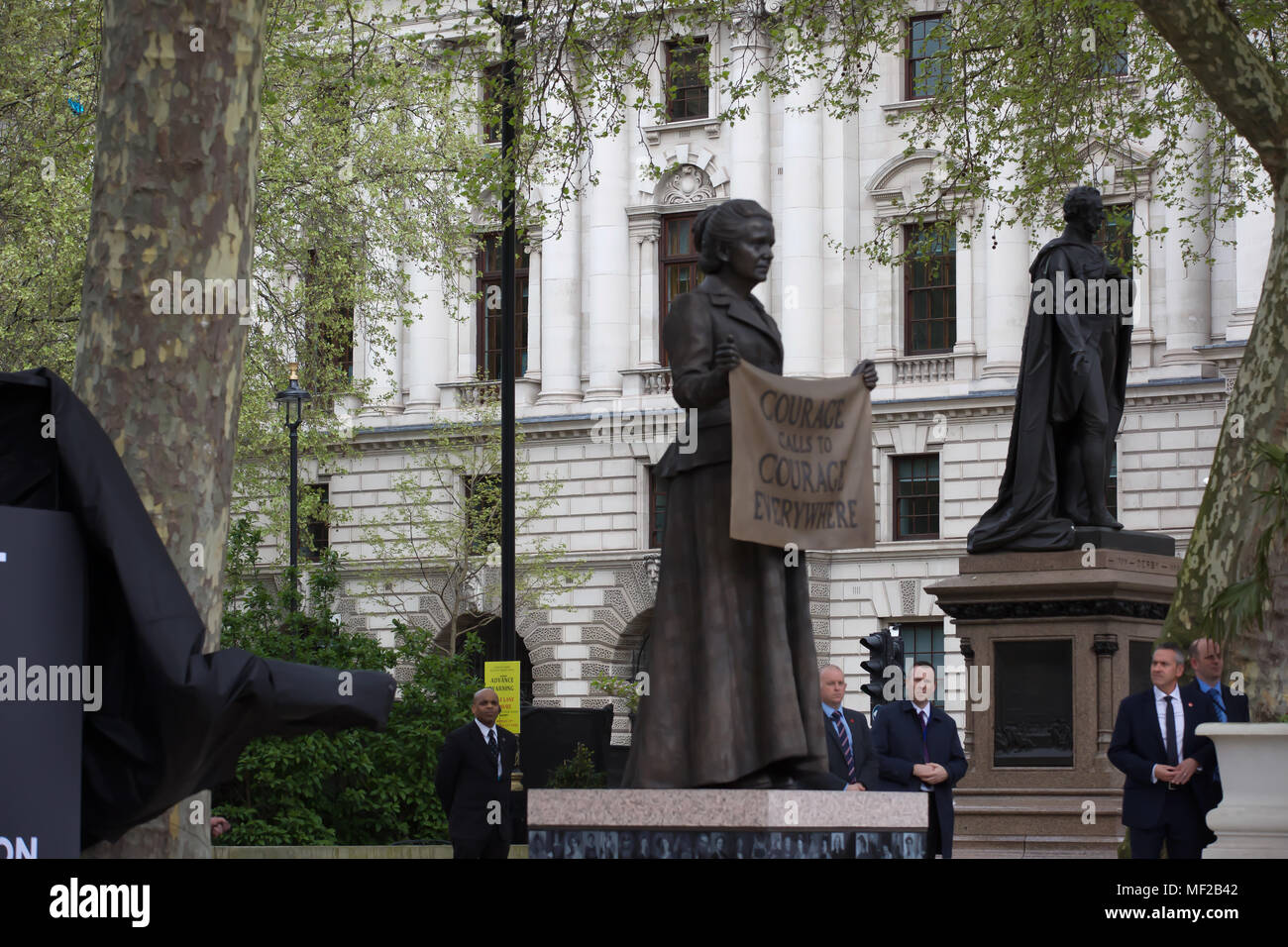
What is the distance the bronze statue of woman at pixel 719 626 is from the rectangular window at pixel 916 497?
1445 inches

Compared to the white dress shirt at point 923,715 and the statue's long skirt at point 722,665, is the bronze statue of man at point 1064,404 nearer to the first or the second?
the white dress shirt at point 923,715

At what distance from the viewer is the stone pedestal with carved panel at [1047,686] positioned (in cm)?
1280

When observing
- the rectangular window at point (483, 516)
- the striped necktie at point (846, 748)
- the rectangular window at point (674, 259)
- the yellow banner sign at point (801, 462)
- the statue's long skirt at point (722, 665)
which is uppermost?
the rectangular window at point (674, 259)

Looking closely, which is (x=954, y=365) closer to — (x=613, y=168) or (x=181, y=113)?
(x=613, y=168)

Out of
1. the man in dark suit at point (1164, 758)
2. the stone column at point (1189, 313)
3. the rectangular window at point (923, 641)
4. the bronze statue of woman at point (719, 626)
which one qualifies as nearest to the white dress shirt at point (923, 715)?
the man in dark suit at point (1164, 758)

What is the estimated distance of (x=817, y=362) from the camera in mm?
45188

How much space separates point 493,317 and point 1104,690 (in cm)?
3790

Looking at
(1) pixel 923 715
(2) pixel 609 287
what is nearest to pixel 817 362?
(2) pixel 609 287

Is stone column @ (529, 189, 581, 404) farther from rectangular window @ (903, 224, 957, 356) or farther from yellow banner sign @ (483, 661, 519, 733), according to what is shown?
yellow banner sign @ (483, 661, 519, 733)

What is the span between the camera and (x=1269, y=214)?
4094 centimetres

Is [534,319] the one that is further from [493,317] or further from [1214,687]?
[1214,687]

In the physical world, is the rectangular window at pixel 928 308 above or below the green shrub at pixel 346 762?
above
